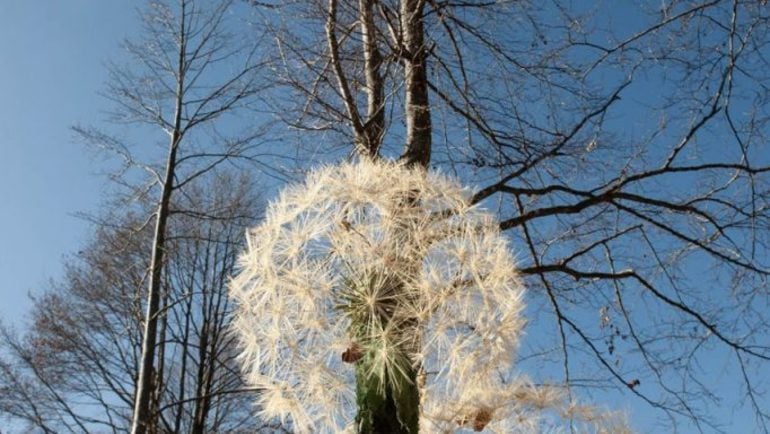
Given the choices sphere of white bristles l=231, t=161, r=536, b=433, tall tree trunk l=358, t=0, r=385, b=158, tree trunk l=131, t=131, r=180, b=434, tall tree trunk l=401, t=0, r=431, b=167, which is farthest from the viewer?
tree trunk l=131, t=131, r=180, b=434

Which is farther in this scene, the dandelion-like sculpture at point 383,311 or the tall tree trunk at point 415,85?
the tall tree trunk at point 415,85

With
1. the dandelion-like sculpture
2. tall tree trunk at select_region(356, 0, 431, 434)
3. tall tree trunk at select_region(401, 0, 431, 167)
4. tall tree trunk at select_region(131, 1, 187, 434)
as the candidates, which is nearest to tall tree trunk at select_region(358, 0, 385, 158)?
tall tree trunk at select_region(356, 0, 431, 434)

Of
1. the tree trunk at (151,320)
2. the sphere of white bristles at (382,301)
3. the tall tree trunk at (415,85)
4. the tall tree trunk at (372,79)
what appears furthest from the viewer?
the tree trunk at (151,320)

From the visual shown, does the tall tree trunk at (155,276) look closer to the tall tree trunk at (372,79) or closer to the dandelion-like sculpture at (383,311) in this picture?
the tall tree trunk at (372,79)

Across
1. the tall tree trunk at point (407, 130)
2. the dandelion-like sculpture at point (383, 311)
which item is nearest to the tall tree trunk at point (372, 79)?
the tall tree trunk at point (407, 130)

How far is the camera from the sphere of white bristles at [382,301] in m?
2.20

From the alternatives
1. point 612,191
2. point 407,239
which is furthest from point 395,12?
point 407,239

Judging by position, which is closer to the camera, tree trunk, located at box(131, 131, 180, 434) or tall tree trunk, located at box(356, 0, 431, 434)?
tall tree trunk, located at box(356, 0, 431, 434)

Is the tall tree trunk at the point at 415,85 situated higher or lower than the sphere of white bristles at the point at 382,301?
higher

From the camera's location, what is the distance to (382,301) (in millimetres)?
2232

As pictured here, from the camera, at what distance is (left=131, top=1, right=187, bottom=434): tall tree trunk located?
4.34m

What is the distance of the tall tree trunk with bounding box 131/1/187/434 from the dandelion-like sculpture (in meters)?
2.18

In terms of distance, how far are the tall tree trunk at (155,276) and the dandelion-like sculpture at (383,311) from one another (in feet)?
7.15

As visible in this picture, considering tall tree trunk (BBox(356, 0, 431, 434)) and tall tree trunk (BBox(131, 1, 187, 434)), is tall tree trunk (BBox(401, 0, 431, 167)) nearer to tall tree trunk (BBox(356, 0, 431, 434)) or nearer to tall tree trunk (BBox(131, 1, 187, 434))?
tall tree trunk (BBox(356, 0, 431, 434))
